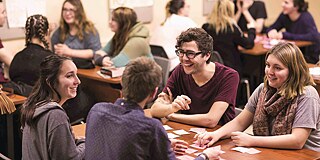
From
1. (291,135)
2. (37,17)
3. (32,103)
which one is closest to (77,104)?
(37,17)

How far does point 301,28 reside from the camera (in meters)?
6.23

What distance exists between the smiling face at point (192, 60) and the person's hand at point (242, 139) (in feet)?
1.91

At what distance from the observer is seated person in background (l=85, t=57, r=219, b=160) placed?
209 cm

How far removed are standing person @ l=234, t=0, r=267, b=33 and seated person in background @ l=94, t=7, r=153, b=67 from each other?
2223 millimetres

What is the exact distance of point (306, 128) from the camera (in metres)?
2.65

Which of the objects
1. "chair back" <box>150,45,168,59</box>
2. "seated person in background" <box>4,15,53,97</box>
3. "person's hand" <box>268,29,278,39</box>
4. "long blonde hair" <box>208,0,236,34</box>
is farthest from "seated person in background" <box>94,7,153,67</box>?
"person's hand" <box>268,29,278,39</box>

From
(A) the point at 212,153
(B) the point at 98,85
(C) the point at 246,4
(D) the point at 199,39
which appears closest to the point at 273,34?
(C) the point at 246,4

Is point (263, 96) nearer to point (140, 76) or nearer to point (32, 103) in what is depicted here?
point (140, 76)

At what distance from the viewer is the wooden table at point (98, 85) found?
15.0 feet

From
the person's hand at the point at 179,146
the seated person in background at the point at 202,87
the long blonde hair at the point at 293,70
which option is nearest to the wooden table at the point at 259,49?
the seated person in background at the point at 202,87

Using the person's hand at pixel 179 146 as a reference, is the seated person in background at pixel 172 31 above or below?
above

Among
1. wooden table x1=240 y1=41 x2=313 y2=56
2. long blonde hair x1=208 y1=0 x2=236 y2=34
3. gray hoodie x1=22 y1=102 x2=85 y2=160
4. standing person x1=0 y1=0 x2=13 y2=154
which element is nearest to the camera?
→ gray hoodie x1=22 y1=102 x2=85 y2=160

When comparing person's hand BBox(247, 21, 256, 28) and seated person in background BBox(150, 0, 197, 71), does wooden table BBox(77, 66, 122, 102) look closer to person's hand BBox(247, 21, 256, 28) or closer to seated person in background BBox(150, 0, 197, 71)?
seated person in background BBox(150, 0, 197, 71)

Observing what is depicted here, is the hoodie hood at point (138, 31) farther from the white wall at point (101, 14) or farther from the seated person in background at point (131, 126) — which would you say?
the seated person in background at point (131, 126)
